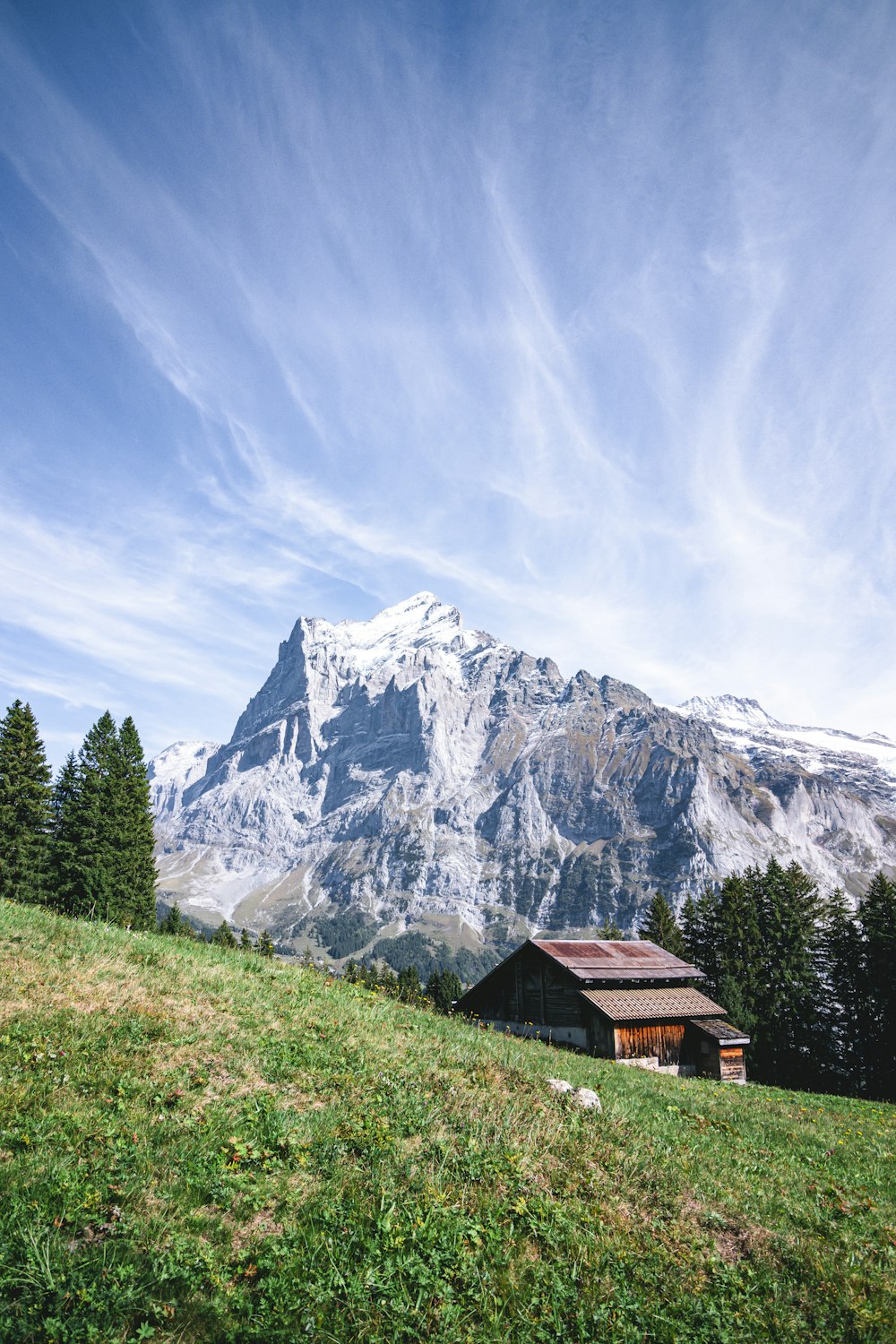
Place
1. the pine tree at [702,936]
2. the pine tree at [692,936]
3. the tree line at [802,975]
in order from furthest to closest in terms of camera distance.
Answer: the pine tree at [692,936], the pine tree at [702,936], the tree line at [802,975]

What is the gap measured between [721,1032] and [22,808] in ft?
159

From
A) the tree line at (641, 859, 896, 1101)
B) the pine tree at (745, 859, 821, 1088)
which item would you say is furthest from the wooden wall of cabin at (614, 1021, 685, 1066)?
the pine tree at (745, 859, 821, 1088)

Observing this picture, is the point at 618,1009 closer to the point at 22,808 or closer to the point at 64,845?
the point at 64,845

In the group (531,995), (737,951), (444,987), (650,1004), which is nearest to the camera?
(650,1004)

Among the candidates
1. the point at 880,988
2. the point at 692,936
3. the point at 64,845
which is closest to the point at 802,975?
the point at 880,988

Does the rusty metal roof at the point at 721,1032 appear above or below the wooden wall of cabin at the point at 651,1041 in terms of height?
above

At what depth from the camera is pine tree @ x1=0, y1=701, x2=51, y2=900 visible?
146 feet

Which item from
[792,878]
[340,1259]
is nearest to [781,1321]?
[340,1259]

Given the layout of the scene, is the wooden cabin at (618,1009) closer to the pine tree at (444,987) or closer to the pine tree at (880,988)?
the pine tree at (880,988)

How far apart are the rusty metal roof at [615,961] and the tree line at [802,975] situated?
2122cm

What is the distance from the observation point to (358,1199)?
25.1 ft

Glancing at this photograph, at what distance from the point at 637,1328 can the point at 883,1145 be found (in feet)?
51.6

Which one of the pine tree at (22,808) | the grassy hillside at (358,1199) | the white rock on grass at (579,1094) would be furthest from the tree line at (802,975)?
the pine tree at (22,808)

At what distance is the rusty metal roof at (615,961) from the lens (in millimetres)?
34531
